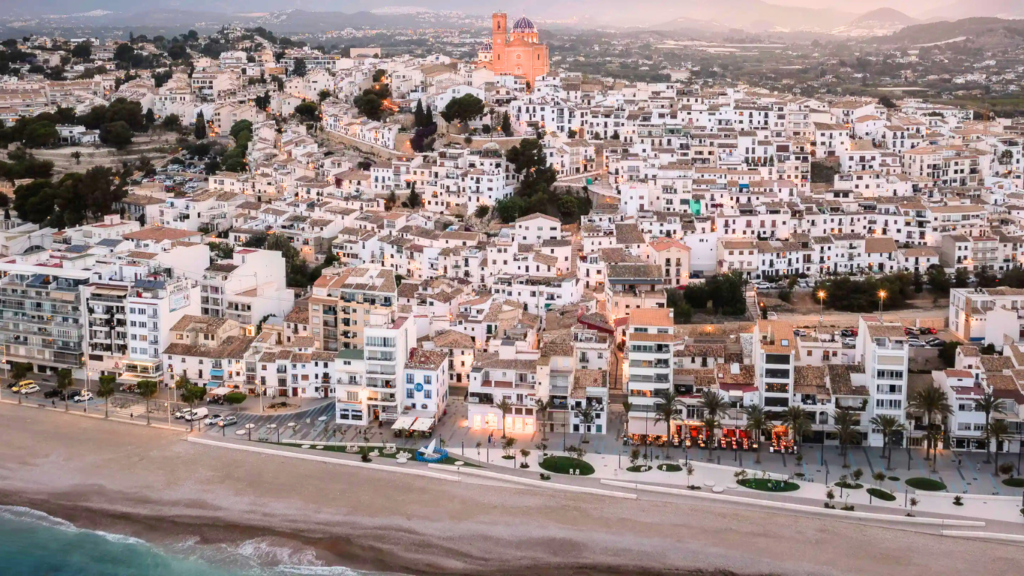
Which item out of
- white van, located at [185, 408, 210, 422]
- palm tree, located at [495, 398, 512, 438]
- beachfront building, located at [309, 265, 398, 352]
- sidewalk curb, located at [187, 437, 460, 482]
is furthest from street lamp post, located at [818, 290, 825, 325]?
white van, located at [185, 408, 210, 422]

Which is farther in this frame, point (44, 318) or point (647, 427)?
point (44, 318)

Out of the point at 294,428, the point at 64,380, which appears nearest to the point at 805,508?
the point at 294,428

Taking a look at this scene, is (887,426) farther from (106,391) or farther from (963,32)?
(963,32)

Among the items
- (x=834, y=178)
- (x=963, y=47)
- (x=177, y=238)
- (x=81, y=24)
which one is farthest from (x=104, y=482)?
(x=81, y=24)

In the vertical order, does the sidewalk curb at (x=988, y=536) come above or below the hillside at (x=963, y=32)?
below

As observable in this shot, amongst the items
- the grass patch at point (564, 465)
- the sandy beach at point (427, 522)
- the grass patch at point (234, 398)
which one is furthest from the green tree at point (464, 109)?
the grass patch at point (564, 465)

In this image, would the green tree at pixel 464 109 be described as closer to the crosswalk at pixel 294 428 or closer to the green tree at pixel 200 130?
the green tree at pixel 200 130

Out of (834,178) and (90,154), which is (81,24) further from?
(834,178)

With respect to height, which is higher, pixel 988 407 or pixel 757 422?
pixel 988 407
